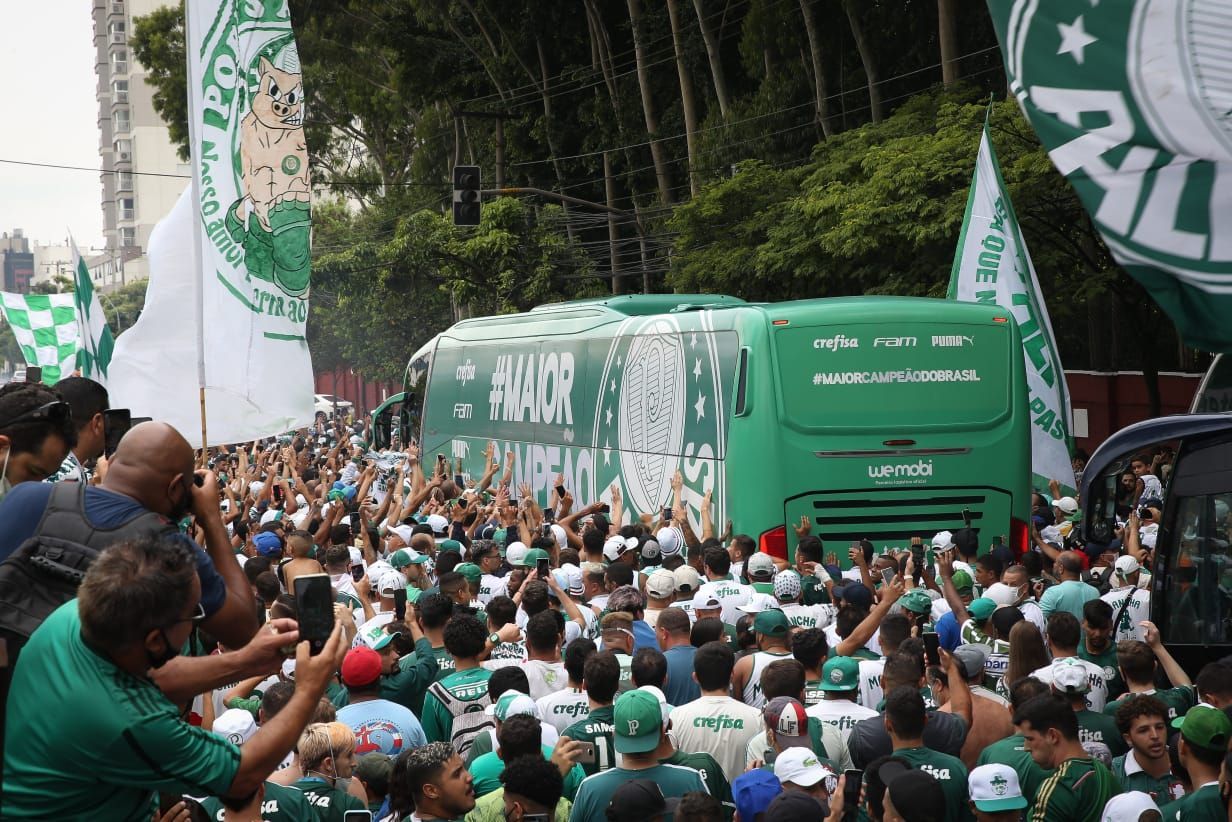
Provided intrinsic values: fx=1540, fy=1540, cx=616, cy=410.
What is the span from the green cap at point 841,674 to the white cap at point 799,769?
3.28ft

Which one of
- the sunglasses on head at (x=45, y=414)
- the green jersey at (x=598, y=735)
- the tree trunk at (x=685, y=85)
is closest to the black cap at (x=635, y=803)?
the green jersey at (x=598, y=735)

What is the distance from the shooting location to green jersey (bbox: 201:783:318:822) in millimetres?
5117

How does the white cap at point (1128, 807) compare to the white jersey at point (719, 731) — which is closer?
the white cap at point (1128, 807)

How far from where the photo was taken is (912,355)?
14805mm

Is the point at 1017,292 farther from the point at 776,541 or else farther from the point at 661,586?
the point at 661,586

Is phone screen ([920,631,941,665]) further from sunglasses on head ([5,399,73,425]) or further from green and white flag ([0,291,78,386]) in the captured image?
green and white flag ([0,291,78,386])

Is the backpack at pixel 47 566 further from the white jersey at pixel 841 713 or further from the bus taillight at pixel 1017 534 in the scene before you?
the bus taillight at pixel 1017 534

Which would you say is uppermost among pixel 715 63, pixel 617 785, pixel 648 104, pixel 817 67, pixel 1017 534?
pixel 715 63

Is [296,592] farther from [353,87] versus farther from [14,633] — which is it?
[353,87]

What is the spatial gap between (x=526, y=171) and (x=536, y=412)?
22685mm

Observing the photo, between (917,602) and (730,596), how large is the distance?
114 cm

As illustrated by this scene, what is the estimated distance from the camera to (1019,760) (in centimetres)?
591

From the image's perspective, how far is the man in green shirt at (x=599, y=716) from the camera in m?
6.20

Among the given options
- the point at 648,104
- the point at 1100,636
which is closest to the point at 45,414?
the point at 1100,636
